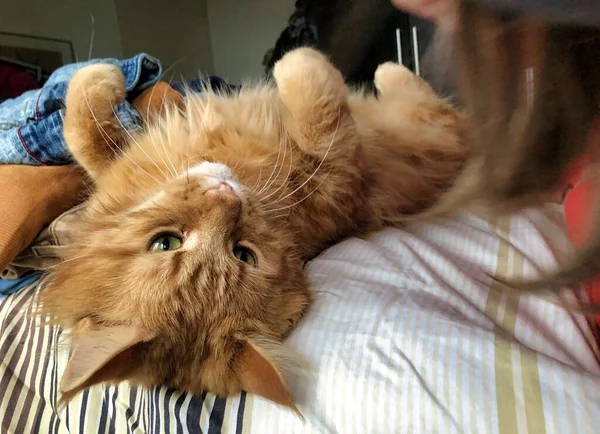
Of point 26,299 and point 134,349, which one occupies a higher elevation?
point 26,299

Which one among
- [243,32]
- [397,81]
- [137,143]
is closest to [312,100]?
[137,143]

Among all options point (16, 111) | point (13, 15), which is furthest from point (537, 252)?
point (13, 15)

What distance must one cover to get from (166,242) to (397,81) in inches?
40.3

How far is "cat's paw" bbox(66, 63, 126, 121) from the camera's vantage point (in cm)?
122

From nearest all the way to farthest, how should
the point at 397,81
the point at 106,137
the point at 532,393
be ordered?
the point at 532,393, the point at 106,137, the point at 397,81

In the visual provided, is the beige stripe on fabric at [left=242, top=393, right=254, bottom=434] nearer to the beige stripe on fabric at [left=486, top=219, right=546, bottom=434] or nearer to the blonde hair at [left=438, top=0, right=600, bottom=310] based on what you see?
the beige stripe on fabric at [left=486, top=219, right=546, bottom=434]

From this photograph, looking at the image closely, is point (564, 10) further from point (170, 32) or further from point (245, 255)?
point (170, 32)

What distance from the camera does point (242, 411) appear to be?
2.46ft

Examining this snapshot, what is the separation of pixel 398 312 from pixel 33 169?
0.92 m

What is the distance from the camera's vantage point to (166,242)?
1.00m

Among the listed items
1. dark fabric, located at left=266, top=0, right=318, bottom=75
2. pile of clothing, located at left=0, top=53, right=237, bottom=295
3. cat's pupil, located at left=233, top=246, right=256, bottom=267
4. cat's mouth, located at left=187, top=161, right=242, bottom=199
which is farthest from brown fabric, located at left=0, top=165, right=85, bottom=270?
dark fabric, located at left=266, top=0, right=318, bottom=75

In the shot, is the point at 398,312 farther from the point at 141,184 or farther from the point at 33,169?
the point at 33,169

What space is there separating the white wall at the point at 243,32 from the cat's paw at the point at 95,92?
2.25m

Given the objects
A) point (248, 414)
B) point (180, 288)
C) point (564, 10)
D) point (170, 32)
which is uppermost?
point (170, 32)
